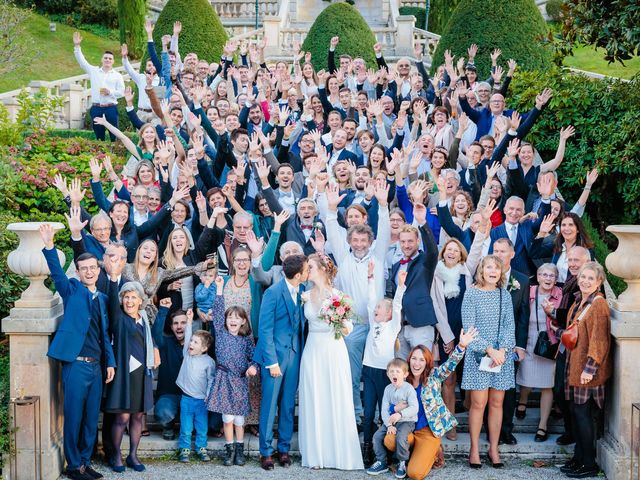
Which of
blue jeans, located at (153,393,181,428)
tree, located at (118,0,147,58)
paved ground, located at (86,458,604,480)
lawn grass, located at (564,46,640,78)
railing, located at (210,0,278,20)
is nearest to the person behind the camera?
paved ground, located at (86,458,604,480)

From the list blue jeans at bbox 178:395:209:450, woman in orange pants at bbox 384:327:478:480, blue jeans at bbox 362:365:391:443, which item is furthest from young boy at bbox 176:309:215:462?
woman in orange pants at bbox 384:327:478:480

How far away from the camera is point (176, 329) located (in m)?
8.59

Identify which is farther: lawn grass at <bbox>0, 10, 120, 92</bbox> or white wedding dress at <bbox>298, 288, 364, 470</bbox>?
lawn grass at <bbox>0, 10, 120, 92</bbox>

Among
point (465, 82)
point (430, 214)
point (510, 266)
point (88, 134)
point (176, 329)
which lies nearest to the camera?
point (176, 329)

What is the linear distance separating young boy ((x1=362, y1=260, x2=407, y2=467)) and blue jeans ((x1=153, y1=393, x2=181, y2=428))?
1.81 m

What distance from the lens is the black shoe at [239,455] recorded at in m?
8.17

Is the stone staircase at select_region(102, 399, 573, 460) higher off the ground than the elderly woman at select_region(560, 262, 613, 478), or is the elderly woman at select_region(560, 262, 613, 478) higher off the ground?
the elderly woman at select_region(560, 262, 613, 478)

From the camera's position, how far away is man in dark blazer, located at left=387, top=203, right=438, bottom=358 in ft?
27.5

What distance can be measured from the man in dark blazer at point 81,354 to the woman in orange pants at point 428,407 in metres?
2.60

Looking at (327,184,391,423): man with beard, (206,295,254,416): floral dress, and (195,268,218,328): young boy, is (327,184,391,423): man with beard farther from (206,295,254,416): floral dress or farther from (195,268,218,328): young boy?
(195,268,218,328): young boy

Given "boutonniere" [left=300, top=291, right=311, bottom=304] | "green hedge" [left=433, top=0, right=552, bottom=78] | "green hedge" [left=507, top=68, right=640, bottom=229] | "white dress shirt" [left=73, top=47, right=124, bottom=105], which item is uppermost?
"green hedge" [left=433, top=0, right=552, bottom=78]

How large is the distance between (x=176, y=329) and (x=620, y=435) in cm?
417

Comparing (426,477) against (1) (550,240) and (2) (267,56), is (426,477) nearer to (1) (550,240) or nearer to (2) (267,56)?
(1) (550,240)

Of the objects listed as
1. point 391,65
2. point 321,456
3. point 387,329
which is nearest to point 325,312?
point 387,329
